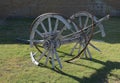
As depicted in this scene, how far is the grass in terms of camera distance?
25.9 ft

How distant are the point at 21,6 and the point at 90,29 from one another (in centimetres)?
770

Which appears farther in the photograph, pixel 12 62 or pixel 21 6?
pixel 21 6

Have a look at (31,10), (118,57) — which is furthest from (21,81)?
(31,10)

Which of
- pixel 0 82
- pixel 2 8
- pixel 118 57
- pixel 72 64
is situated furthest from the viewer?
pixel 2 8

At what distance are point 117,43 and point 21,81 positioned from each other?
4647 millimetres

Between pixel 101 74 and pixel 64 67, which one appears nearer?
pixel 101 74

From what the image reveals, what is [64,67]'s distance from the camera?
8.69m

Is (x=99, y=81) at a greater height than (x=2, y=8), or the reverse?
(x=2, y=8)

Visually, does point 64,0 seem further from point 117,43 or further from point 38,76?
→ point 38,76

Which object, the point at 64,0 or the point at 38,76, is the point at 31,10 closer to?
the point at 64,0

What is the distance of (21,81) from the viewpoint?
7734 mm

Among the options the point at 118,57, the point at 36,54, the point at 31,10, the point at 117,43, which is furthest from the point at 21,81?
the point at 31,10

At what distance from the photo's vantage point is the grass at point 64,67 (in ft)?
25.9

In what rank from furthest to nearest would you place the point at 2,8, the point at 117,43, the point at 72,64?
the point at 2,8
the point at 117,43
the point at 72,64
